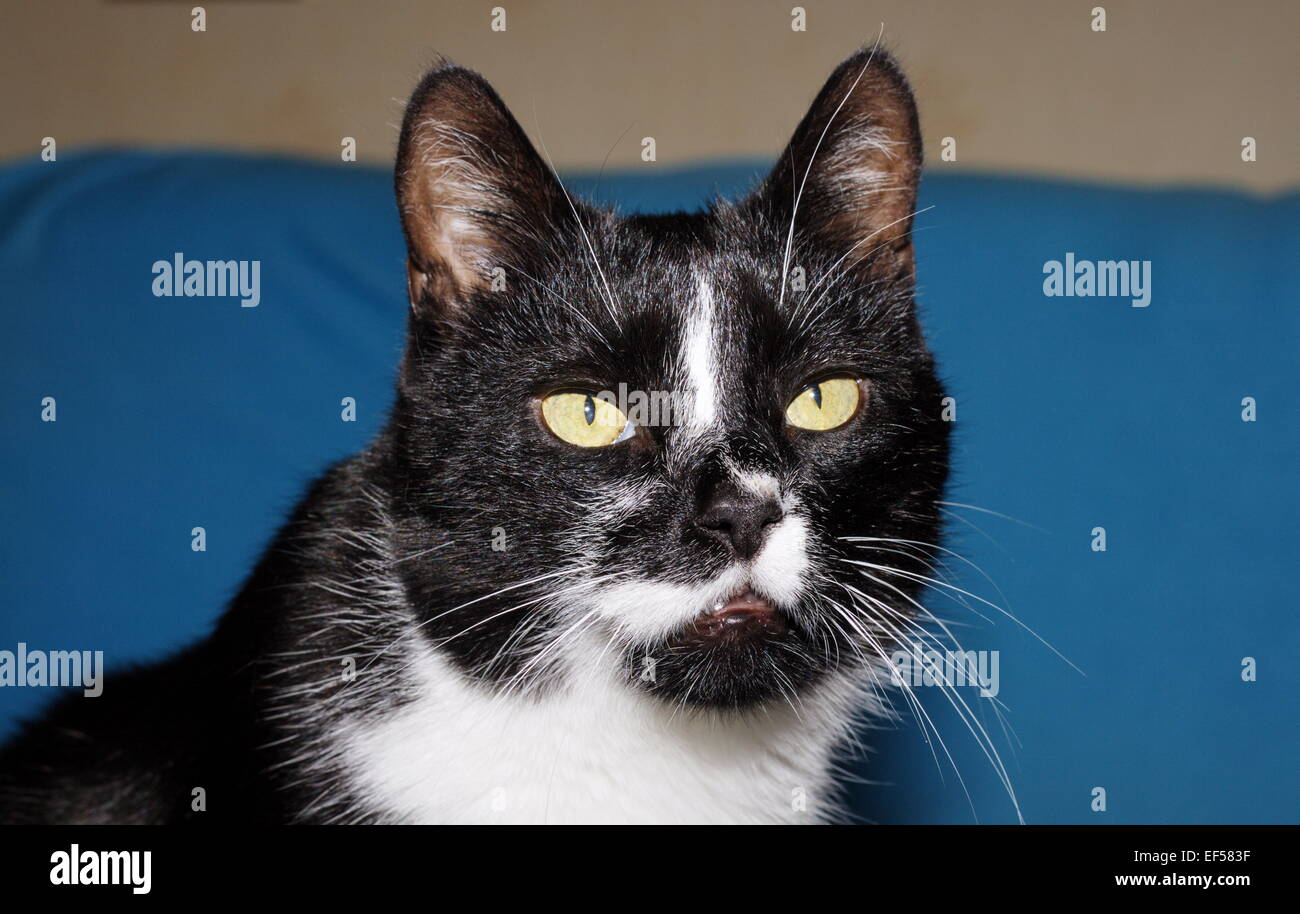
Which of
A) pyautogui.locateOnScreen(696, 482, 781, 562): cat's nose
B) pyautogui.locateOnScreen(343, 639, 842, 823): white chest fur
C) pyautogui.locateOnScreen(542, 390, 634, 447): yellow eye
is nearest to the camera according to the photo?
pyautogui.locateOnScreen(696, 482, 781, 562): cat's nose

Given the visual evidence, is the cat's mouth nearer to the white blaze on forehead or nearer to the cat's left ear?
the white blaze on forehead

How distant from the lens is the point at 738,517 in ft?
3.26

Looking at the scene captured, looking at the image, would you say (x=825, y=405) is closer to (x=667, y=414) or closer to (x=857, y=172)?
(x=667, y=414)

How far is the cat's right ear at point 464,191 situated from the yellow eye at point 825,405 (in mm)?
316

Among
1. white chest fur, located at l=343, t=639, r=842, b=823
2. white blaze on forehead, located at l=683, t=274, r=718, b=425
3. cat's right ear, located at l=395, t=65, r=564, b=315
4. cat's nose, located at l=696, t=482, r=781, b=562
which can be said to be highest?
cat's right ear, located at l=395, t=65, r=564, b=315

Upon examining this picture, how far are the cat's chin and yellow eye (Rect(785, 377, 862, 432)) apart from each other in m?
0.19

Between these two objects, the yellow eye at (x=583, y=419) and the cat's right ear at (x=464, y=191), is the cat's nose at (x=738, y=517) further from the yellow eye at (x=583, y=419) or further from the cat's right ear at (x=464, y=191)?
the cat's right ear at (x=464, y=191)

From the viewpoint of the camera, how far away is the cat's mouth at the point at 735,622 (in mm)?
1062

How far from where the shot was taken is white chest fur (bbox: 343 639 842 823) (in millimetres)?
1202

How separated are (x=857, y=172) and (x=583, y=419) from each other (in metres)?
0.43


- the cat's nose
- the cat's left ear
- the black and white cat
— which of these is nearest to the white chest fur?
the black and white cat

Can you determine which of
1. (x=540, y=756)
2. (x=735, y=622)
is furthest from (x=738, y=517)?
(x=540, y=756)
